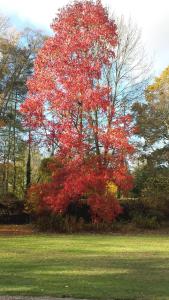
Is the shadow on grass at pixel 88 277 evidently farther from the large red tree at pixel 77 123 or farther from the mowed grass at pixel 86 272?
the large red tree at pixel 77 123

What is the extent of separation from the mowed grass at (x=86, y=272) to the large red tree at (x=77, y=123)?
409 inches

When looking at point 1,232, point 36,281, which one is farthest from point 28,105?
point 36,281

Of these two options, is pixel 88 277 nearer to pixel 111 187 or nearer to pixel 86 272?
pixel 86 272

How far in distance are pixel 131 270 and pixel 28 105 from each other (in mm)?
19920

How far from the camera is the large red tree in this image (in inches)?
1221

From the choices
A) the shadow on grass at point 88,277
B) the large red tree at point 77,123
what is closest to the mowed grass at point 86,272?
the shadow on grass at point 88,277

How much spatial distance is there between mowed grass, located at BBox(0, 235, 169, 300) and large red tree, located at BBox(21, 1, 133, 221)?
1039cm

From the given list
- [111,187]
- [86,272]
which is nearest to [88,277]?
[86,272]

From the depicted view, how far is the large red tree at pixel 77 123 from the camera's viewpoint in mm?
31016

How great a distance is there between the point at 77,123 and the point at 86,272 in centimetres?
2002

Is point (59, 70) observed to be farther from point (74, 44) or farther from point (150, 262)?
point (150, 262)

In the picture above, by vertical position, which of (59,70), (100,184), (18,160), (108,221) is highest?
(59,70)

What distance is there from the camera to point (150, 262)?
15820 mm

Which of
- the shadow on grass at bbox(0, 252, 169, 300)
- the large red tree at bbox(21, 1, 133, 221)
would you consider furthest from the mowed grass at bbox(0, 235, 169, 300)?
the large red tree at bbox(21, 1, 133, 221)
